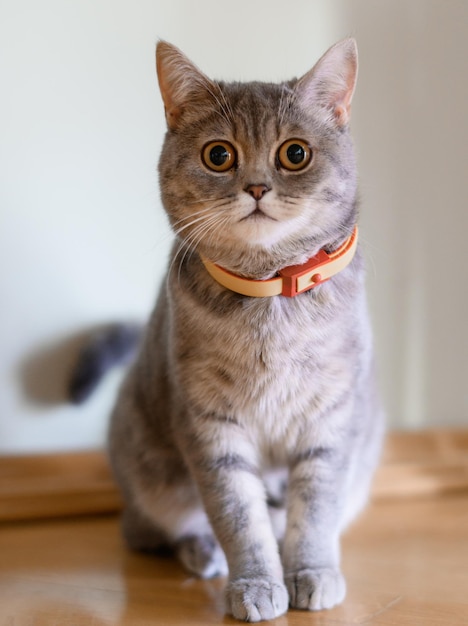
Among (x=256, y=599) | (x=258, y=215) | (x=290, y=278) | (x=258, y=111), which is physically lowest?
(x=256, y=599)

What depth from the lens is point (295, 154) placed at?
123cm

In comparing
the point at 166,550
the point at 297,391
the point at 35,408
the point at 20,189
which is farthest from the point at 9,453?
the point at 297,391

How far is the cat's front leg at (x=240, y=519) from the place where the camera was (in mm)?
1219

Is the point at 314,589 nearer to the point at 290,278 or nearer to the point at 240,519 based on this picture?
the point at 240,519

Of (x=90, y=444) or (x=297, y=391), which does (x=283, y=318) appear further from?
(x=90, y=444)

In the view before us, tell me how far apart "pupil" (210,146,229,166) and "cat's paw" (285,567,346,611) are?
666mm

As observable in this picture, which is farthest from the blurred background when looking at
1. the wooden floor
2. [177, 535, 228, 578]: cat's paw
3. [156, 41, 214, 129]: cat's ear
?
A: [177, 535, 228, 578]: cat's paw

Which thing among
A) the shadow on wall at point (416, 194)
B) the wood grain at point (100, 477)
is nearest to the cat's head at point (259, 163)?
the shadow on wall at point (416, 194)

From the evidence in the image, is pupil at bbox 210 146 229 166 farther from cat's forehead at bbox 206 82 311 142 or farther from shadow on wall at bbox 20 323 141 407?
shadow on wall at bbox 20 323 141 407

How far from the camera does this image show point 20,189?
1.80m

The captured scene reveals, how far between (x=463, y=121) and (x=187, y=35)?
0.71 meters

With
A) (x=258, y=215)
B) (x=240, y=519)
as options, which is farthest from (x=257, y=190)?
(x=240, y=519)

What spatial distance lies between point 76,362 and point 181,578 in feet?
2.05

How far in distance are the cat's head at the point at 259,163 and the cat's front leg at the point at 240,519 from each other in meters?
0.31
